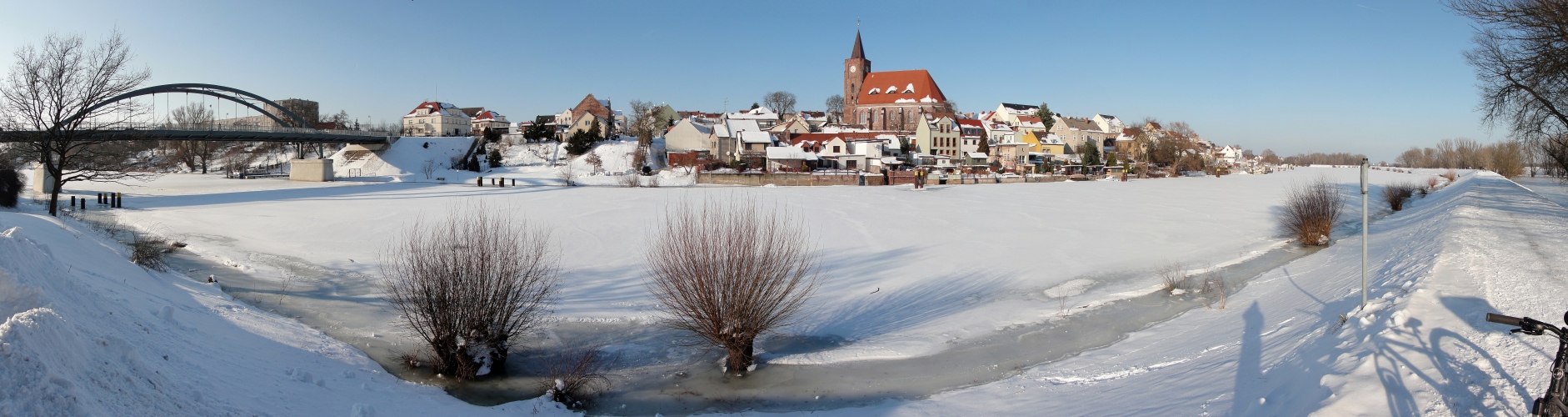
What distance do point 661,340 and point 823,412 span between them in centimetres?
425

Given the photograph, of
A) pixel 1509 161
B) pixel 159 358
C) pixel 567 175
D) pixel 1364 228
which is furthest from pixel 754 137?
pixel 1509 161

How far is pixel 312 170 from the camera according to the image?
53.2 m

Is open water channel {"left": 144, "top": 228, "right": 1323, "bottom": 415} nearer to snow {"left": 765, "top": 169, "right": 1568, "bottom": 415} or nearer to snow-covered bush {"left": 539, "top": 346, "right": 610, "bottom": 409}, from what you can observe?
snow-covered bush {"left": 539, "top": 346, "right": 610, "bottom": 409}

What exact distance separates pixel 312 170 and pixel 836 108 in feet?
336

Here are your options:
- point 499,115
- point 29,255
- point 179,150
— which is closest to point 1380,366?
point 29,255

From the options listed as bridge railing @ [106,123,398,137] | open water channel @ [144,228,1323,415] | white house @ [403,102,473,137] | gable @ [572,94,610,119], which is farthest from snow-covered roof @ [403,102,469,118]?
open water channel @ [144,228,1323,415]

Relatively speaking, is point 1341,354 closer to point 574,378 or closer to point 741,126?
point 574,378

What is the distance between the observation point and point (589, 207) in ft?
105

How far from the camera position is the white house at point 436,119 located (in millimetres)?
107500

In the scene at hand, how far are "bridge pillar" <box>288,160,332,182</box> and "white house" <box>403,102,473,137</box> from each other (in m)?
52.4

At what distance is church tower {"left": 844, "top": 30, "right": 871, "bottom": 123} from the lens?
109938 millimetres

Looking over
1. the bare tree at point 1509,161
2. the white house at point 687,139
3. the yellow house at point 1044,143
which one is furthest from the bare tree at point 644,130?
the bare tree at point 1509,161

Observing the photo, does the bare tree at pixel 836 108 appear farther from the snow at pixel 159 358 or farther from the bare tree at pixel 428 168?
the snow at pixel 159 358

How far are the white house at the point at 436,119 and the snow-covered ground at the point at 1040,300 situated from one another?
260 feet
